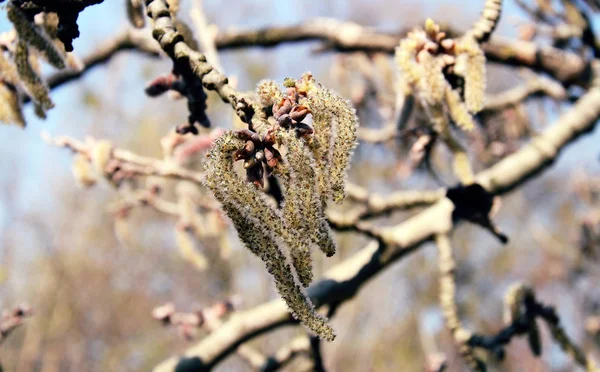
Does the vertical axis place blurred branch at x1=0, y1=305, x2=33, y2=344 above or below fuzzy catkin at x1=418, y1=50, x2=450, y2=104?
below

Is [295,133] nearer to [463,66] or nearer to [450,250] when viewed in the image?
[463,66]

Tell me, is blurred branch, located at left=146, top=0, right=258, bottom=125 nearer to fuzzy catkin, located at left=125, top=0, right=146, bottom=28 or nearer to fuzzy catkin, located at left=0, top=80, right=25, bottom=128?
fuzzy catkin, located at left=125, top=0, right=146, bottom=28

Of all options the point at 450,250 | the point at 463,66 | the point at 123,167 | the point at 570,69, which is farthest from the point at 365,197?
the point at 570,69

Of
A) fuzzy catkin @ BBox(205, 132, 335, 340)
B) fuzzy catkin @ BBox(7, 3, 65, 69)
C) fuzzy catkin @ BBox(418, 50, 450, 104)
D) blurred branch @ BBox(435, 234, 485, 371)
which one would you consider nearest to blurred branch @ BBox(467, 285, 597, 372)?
blurred branch @ BBox(435, 234, 485, 371)

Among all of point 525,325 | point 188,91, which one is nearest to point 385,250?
point 525,325

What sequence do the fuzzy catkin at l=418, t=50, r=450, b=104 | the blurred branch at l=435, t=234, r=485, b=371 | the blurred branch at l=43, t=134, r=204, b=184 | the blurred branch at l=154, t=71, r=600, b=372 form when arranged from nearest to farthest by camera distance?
the fuzzy catkin at l=418, t=50, r=450, b=104 < the blurred branch at l=154, t=71, r=600, b=372 < the blurred branch at l=435, t=234, r=485, b=371 < the blurred branch at l=43, t=134, r=204, b=184

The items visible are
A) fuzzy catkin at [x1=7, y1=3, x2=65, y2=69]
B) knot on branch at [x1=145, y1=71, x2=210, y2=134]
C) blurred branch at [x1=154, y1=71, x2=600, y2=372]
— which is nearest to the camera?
fuzzy catkin at [x1=7, y1=3, x2=65, y2=69]

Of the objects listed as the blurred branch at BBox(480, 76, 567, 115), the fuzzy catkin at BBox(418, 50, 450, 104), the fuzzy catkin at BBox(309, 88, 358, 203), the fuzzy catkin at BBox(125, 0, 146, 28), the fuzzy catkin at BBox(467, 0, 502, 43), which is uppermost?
the fuzzy catkin at BBox(309, 88, 358, 203)

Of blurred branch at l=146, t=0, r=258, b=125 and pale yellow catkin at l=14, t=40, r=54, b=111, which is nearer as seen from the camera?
blurred branch at l=146, t=0, r=258, b=125
